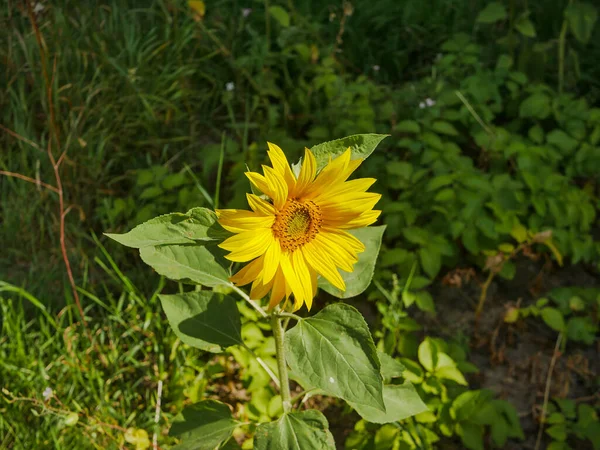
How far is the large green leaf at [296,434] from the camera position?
1.66 m

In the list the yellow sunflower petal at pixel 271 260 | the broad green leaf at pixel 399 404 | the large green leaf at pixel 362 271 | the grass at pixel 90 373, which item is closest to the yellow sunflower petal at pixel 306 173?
Result: the yellow sunflower petal at pixel 271 260

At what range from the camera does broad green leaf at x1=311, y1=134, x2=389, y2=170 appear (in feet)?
4.88

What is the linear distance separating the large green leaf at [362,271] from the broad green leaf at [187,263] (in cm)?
27

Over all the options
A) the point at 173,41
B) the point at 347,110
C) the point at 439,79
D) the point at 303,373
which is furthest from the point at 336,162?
the point at 173,41

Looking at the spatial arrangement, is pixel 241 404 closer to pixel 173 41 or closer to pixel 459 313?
pixel 459 313

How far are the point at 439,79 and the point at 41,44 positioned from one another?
1.75 m

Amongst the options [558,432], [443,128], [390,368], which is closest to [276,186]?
[390,368]

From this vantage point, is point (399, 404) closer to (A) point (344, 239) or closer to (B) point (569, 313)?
(A) point (344, 239)

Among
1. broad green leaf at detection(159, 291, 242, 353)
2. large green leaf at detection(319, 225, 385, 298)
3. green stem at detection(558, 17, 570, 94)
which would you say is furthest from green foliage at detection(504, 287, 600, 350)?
broad green leaf at detection(159, 291, 242, 353)

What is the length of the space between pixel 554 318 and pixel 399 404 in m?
0.90

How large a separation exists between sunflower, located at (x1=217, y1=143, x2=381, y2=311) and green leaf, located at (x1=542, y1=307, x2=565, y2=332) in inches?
51.5

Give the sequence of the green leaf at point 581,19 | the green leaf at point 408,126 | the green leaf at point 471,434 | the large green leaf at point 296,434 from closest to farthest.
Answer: the large green leaf at point 296,434 < the green leaf at point 471,434 < the green leaf at point 408,126 < the green leaf at point 581,19

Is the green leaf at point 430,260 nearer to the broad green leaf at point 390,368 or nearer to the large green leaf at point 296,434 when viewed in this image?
the broad green leaf at point 390,368

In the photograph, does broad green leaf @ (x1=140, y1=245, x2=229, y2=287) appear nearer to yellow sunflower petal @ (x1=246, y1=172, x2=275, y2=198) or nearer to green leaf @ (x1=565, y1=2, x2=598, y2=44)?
yellow sunflower petal @ (x1=246, y1=172, x2=275, y2=198)
